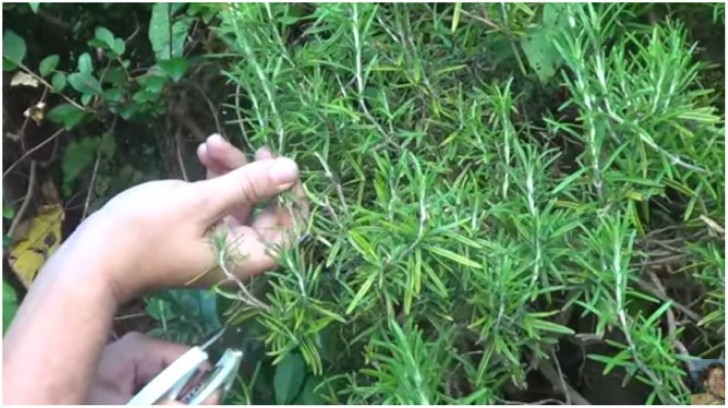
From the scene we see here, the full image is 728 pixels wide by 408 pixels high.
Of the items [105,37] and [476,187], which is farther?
[105,37]

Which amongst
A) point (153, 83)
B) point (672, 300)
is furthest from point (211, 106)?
point (672, 300)

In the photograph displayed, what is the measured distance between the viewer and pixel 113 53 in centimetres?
140

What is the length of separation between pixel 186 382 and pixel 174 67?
49 centimetres

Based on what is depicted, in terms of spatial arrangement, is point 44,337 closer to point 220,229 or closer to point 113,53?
point 220,229

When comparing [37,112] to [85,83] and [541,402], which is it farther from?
[541,402]

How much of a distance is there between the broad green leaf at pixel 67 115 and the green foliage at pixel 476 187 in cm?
49

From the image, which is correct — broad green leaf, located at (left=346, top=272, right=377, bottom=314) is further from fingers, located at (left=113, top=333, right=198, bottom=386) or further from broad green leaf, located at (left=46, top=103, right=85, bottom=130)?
broad green leaf, located at (left=46, top=103, right=85, bottom=130)

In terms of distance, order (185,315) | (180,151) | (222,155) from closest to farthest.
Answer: (222,155) → (185,315) → (180,151)

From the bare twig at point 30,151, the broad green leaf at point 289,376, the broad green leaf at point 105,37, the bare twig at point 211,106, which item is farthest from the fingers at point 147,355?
the bare twig at point 30,151

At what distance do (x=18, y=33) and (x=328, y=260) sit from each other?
31.8 inches

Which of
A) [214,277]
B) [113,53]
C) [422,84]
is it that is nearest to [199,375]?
[214,277]

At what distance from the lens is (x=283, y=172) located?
3.05 ft

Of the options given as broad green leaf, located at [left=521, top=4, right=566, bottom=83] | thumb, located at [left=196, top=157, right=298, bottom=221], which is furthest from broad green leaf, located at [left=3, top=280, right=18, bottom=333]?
broad green leaf, located at [left=521, top=4, right=566, bottom=83]

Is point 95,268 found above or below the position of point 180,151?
above
